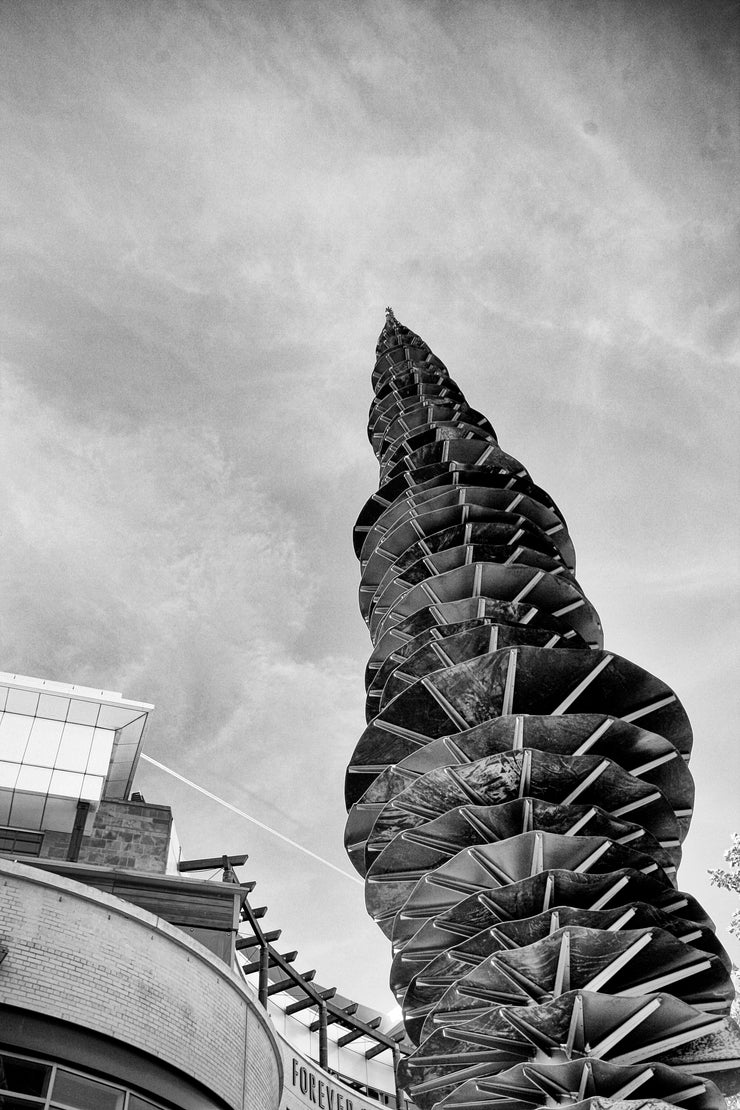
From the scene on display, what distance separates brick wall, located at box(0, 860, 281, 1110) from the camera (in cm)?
1285

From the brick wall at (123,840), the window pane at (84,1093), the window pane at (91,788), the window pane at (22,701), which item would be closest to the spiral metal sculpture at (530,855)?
the window pane at (84,1093)

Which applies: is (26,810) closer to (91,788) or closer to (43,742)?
(91,788)

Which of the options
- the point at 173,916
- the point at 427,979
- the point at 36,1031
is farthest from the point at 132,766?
the point at 427,979

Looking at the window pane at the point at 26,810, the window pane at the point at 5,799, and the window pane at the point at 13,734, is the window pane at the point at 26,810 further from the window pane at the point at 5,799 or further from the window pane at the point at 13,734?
the window pane at the point at 13,734

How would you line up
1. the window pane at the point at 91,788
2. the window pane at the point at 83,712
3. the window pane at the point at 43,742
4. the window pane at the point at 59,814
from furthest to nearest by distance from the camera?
the window pane at the point at 83,712
the window pane at the point at 43,742
the window pane at the point at 91,788
the window pane at the point at 59,814

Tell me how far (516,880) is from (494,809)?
801 mm

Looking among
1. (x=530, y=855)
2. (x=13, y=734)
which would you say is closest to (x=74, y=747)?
(x=13, y=734)

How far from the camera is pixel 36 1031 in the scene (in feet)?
39.9

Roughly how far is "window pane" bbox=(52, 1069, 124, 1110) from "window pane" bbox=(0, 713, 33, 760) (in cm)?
1009

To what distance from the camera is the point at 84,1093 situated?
467 inches

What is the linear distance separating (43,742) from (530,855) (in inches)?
550

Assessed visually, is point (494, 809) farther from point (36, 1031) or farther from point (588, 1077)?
point (36, 1031)

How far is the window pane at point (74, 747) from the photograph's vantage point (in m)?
21.3

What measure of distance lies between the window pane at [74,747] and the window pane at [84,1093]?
32.0 feet
